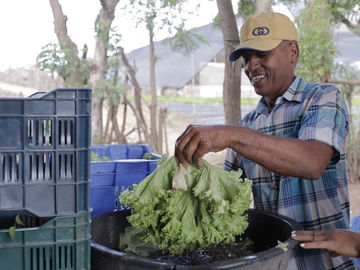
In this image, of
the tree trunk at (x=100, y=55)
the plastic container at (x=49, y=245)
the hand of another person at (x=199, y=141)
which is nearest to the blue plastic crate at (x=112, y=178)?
the hand of another person at (x=199, y=141)

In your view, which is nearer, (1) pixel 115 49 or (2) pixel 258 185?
(2) pixel 258 185

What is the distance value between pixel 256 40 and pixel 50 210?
146cm

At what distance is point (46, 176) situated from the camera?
59.3 inches

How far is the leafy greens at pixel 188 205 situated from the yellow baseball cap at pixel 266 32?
2.69 feet

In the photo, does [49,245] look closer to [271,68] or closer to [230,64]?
[271,68]

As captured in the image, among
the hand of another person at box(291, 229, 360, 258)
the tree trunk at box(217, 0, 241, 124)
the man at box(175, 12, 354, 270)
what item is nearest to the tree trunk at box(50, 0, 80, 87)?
the tree trunk at box(217, 0, 241, 124)

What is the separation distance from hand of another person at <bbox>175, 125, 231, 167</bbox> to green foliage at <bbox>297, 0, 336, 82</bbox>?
7512 millimetres

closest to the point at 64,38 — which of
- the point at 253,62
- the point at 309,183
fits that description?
the point at 253,62

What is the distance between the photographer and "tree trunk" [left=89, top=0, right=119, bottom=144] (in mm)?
9109

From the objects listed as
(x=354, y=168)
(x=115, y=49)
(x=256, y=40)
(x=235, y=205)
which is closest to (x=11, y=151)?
(x=235, y=205)

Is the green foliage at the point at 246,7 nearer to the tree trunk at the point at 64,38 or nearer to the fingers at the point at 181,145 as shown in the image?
the tree trunk at the point at 64,38

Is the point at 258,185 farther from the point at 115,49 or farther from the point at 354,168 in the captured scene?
the point at 354,168

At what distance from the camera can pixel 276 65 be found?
2527mm

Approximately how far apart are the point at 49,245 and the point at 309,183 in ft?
4.80
